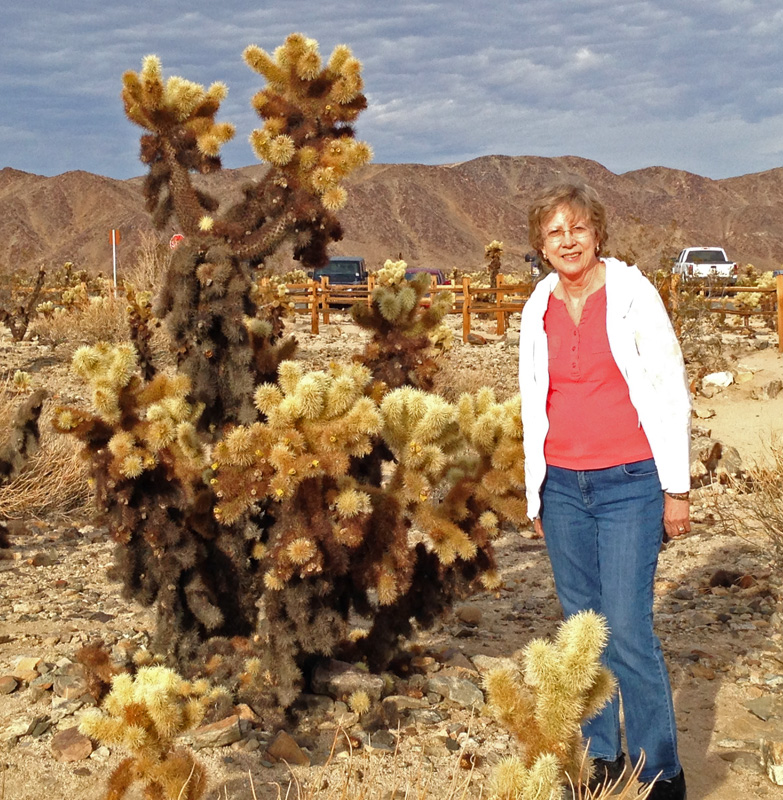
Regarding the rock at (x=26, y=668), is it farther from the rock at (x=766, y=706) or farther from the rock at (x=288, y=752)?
the rock at (x=766, y=706)

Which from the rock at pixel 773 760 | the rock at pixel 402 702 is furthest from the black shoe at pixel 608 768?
the rock at pixel 402 702

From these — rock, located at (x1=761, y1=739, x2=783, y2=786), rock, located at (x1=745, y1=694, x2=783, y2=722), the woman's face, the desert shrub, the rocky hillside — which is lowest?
rock, located at (x1=745, y1=694, x2=783, y2=722)

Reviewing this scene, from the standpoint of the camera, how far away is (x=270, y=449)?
2.82 metres

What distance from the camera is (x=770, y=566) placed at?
518cm

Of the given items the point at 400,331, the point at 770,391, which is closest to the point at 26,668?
the point at 400,331

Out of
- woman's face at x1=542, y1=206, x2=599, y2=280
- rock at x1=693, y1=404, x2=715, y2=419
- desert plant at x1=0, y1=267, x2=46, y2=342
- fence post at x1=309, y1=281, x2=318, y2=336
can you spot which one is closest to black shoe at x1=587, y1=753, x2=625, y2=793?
woman's face at x1=542, y1=206, x2=599, y2=280

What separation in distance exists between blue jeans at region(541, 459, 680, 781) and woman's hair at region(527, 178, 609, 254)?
27.7 inches

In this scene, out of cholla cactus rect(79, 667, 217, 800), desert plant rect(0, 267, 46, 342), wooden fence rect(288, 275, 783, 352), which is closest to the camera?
cholla cactus rect(79, 667, 217, 800)

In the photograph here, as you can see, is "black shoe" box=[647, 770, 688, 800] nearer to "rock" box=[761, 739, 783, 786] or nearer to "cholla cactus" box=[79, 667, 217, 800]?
"rock" box=[761, 739, 783, 786]

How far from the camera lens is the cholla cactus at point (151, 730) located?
6.08 feet

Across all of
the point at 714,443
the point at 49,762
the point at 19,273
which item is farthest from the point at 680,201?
the point at 49,762

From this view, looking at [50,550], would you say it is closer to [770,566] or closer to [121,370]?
[121,370]

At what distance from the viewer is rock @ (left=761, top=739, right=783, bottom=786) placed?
9.93 ft

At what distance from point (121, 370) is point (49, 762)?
126 cm
